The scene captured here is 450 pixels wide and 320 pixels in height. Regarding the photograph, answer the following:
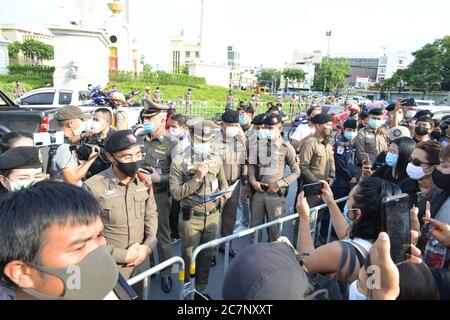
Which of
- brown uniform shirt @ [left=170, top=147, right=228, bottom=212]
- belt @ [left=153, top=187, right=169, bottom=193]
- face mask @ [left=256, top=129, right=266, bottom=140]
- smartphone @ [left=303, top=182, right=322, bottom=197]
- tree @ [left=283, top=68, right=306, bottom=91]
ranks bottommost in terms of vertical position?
belt @ [left=153, top=187, right=169, bottom=193]

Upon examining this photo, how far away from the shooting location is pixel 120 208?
8.60 ft

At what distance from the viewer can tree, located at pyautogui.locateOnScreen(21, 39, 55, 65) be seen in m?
52.4

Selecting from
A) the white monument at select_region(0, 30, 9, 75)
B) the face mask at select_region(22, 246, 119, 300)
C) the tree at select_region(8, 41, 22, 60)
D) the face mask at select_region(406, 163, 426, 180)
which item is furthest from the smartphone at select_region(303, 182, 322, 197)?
the tree at select_region(8, 41, 22, 60)

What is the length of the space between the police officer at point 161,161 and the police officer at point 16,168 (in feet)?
4.87

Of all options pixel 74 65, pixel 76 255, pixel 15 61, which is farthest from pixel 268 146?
pixel 15 61

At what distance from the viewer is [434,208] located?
249 cm

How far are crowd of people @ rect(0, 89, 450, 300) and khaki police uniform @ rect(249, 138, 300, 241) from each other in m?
0.02

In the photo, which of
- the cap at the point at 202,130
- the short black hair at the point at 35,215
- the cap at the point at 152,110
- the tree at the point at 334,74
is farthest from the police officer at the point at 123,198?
the tree at the point at 334,74

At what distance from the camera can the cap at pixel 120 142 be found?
2.59m

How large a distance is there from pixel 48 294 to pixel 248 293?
2.60ft

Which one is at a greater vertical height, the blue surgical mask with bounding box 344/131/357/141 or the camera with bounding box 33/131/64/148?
the camera with bounding box 33/131/64/148

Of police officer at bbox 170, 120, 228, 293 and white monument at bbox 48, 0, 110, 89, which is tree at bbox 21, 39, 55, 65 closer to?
white monument at bbox 48, 0, 110, 89

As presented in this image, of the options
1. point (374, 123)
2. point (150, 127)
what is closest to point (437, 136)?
point (374, 123)

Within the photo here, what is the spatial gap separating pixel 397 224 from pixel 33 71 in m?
32.0
